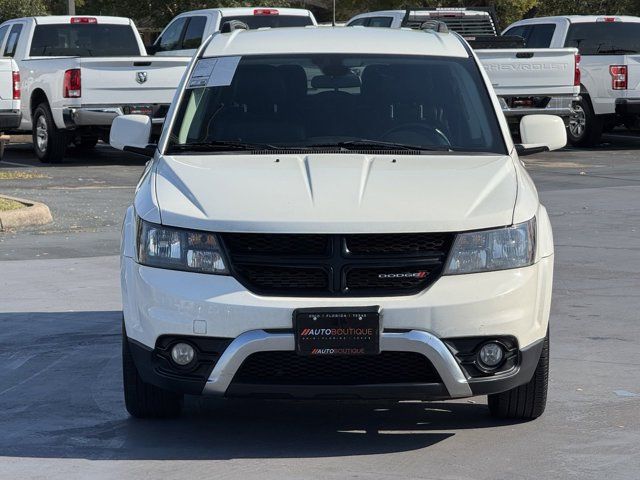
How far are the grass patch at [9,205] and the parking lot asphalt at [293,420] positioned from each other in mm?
3058

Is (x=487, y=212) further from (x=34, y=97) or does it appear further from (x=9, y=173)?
(x=34, y=97)

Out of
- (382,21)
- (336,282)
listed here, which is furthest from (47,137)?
(336,282)

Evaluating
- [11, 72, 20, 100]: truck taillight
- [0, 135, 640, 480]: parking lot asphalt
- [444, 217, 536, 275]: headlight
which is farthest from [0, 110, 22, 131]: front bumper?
[444, 217, 536, 275]: headlight

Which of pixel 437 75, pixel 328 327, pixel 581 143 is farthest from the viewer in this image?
pixel 581 143

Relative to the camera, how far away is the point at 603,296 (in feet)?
31.4

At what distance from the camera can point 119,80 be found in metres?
19.0

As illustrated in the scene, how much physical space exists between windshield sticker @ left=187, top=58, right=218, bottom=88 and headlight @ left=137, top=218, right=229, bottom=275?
147 centimetres

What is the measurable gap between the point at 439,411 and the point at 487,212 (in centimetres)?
118

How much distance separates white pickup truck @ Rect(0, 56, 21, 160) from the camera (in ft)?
60.7

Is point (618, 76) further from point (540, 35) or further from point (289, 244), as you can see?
point (289, 244)

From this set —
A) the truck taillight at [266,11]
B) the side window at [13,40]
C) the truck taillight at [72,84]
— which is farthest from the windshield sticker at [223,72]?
the side window at [13,40]

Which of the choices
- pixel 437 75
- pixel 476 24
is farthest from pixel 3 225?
pixel 476 24

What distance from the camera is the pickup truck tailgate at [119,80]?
1903 cm

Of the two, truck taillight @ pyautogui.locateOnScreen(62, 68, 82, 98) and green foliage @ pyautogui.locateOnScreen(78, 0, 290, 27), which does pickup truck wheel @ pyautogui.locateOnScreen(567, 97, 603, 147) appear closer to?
truck taillight @ pyautogui.locateOnScreen(62, 68, 82, 98)
